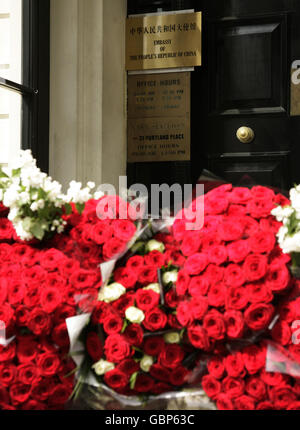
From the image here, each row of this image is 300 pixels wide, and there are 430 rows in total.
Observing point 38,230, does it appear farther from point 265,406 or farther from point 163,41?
point 163,41

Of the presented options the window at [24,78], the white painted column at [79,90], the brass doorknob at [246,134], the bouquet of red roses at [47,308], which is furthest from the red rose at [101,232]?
the brass doorknob at [246,134]

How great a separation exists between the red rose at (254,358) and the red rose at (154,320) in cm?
14

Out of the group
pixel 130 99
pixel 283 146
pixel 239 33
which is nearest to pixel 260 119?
pixel 283 146

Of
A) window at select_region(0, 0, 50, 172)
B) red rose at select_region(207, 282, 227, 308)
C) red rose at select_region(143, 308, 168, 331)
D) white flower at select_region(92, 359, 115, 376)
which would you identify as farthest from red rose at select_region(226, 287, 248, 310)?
window at select_region(0, 0, 50, 172)

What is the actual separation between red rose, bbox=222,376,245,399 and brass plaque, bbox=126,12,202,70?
192cm

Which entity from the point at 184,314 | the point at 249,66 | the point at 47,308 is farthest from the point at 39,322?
the point at 249,66

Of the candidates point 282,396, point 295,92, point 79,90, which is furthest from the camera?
point 295,92

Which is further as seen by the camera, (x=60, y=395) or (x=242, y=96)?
(x=242, y=96)

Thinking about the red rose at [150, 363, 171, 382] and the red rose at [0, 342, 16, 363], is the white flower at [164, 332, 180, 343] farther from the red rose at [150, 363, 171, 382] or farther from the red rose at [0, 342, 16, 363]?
the red rose at [0, 342, 16, 363]

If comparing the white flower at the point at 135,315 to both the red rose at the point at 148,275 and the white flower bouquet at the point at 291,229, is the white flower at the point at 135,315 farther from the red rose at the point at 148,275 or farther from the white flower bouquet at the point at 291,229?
the white flower bouquet at the point at 291,229

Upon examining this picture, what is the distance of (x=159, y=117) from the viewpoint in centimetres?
269

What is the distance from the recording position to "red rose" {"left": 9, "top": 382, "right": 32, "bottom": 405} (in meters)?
0.99

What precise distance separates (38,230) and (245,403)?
1.50 ft
